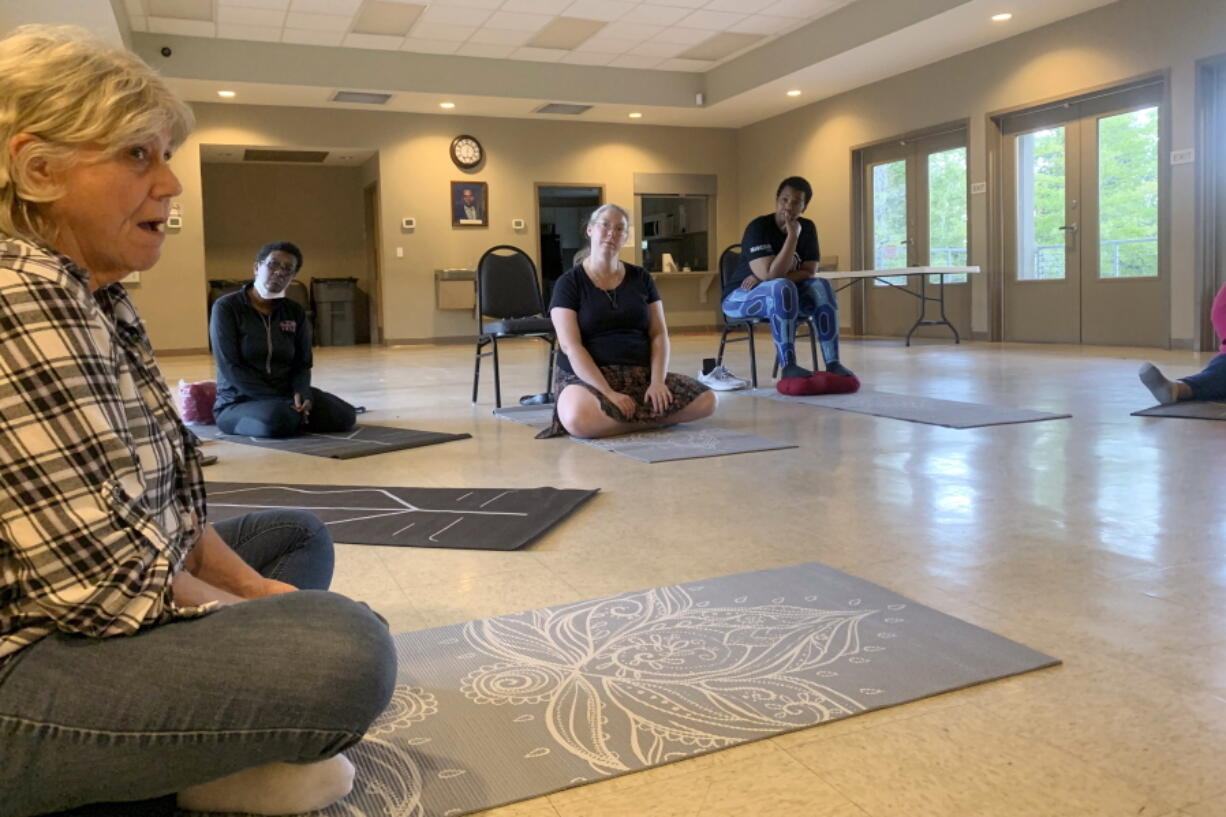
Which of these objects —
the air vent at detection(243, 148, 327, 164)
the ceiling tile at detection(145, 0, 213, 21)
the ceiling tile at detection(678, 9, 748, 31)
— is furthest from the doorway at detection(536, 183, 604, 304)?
the ceiling tile at detection(145, 0, 213, 21)

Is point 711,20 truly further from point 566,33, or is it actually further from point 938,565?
point 938,565

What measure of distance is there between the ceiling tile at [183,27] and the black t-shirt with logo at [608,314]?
693 centimetres

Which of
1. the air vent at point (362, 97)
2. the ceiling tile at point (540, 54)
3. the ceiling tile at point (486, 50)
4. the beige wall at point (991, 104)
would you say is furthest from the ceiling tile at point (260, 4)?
the beige wall at point (991, 104)

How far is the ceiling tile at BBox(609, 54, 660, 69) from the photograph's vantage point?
36.1 feet

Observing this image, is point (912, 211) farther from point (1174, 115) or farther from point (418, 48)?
point (418, 48)

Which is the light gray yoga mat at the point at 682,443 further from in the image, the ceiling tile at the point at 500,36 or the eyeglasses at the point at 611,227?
the ceiling tile at the point at 500,36

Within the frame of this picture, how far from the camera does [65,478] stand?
2.90 feet

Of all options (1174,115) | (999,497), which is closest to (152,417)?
(999,497)

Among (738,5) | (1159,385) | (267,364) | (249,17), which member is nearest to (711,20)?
(738,5)

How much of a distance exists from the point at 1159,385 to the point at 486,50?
8186 mm

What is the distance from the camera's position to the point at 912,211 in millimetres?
10617

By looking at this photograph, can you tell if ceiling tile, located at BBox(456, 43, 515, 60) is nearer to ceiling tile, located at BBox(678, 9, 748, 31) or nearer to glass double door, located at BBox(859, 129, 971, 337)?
ceiling tile, located at BBox(678, 9, 748, 31)

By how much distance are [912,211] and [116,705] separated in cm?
1057

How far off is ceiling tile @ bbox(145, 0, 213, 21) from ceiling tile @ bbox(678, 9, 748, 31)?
424 centimetres
